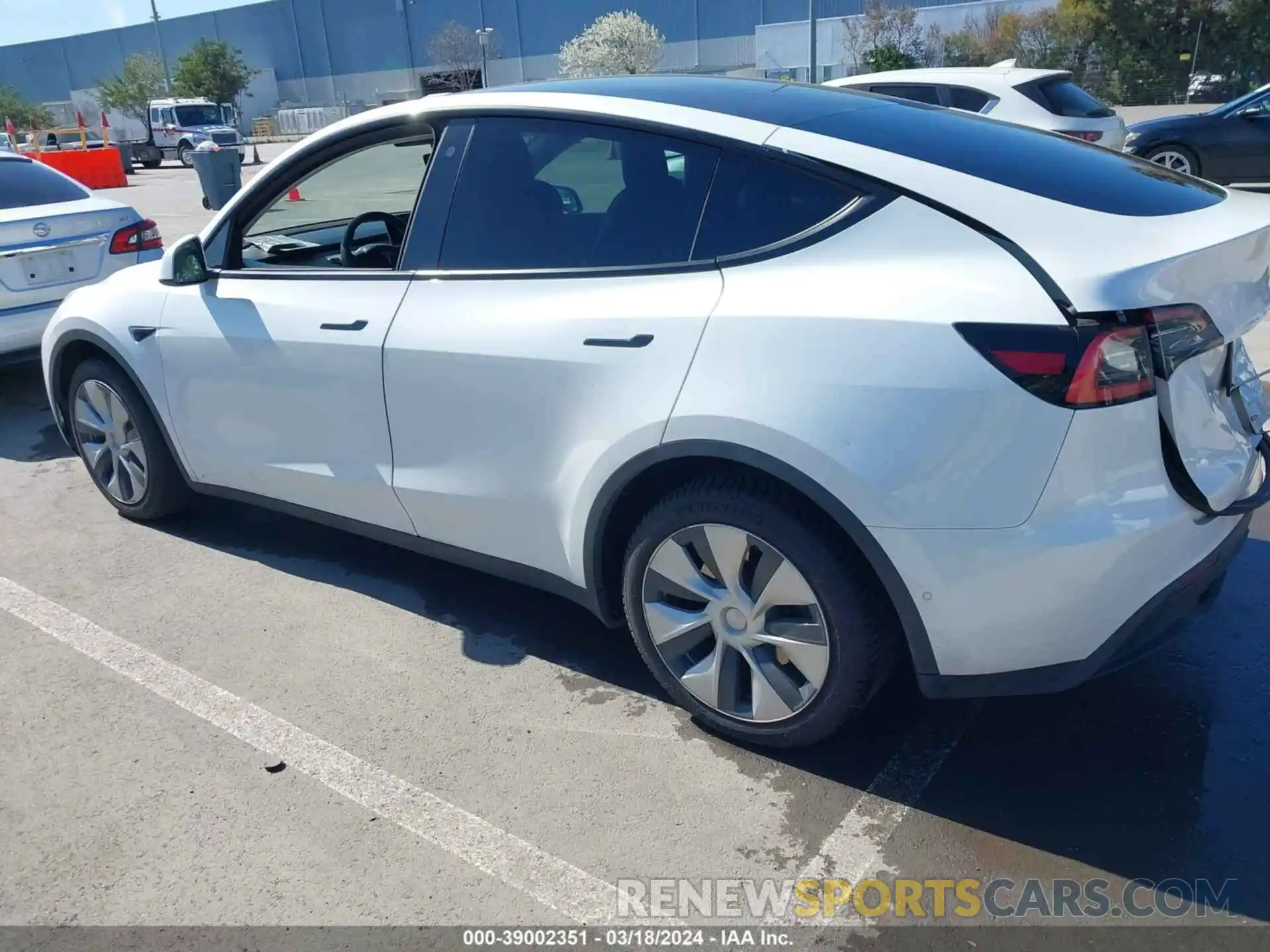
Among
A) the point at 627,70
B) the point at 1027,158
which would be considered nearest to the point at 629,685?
the point at 1027,158

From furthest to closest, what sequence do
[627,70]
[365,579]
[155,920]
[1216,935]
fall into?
[627,70] < [365,579] < [155,920] < [1216,935]

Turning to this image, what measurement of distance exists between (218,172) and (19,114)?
47.1 m

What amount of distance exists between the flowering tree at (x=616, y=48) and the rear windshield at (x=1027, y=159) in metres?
51.0

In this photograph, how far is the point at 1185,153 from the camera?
40.9 ft

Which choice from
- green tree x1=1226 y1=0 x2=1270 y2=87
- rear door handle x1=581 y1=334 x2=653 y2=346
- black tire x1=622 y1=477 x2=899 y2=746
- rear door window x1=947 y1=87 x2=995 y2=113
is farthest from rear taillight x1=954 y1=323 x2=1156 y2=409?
green tree x1=1226 y1=0 x2=1270 y2=87

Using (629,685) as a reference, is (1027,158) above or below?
above

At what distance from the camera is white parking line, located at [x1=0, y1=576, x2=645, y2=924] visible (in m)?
2.51

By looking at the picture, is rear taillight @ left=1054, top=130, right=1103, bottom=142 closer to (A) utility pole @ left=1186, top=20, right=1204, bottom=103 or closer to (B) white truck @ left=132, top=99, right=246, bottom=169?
(A) utility pole @ left=1186, top=20, right=1204, bottom=103

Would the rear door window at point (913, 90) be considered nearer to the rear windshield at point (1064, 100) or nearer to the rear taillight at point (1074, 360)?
the rear windshield at point (1064, 100)

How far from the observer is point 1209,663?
128 inches

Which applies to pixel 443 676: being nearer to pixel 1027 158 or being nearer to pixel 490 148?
pixel 490 148

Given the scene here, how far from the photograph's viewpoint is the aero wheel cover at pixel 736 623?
269 cm

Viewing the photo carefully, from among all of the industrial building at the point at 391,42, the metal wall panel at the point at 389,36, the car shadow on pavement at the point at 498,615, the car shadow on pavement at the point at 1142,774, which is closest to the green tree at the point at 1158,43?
the industrial building at the point at 391,42

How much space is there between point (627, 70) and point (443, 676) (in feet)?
Answer: 160
